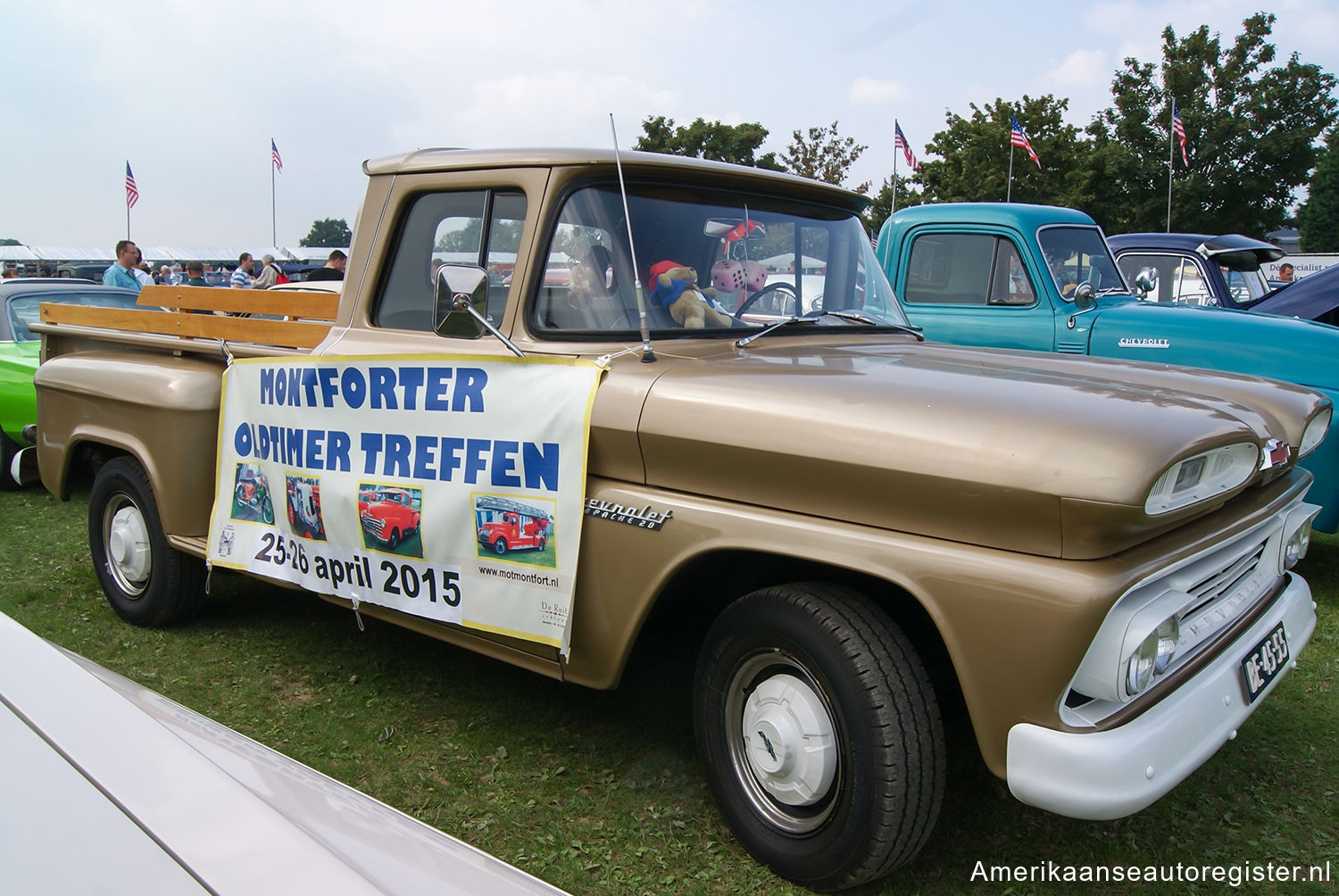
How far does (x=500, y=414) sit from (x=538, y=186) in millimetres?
760

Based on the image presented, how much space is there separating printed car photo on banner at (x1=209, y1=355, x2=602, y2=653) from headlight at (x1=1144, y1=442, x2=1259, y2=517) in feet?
4.64

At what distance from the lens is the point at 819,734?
234cm

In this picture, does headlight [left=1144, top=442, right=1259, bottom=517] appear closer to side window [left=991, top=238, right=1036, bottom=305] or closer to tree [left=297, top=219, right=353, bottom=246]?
side window [left=991, top=238, right=1036, bottom=305]

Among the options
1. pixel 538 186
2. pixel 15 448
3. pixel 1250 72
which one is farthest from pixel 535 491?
pixel 1250 72

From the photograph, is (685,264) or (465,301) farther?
(685,264)

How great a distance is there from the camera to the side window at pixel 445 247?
3.07 m

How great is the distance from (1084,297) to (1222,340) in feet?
2.83

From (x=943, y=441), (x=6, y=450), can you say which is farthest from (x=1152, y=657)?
(x=6, y=450)

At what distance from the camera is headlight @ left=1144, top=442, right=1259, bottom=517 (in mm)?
2014

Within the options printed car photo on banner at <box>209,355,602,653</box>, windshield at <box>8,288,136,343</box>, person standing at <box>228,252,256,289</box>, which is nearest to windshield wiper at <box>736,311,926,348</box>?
printed car photo on banner at <box>209,355,602,653</box>

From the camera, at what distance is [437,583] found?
298 cm

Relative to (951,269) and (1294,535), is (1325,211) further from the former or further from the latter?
(1294,535)

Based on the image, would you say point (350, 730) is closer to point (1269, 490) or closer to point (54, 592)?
point (54, 592)

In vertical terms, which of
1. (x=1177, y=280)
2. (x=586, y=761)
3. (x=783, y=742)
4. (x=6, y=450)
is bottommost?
(x=586, y=761)
